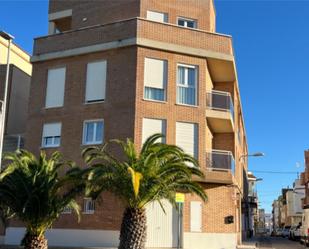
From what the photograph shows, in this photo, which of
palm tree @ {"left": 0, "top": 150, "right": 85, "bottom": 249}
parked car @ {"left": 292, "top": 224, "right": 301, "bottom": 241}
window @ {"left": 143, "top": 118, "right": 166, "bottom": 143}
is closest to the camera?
palm tree @ {"left": 0, "top": 150, "right": 85, "bottom": 249}

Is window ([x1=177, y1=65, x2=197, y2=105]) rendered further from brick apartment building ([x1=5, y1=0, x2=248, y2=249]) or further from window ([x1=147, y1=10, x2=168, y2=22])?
window ([x1=147, y1=10, x2=168, y2=22])

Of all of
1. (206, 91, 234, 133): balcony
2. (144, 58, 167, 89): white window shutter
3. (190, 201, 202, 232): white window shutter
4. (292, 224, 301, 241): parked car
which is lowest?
(292, 224, 301, 241): parked car

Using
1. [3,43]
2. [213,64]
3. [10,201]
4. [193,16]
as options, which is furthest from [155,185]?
[3,43]

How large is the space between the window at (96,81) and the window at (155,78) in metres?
2.46

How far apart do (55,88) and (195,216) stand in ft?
35.1

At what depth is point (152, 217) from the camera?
80.7ft

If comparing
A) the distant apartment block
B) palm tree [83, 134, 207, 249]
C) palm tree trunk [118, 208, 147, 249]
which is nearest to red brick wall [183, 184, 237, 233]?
palm tree [83, 134, 207, 249]

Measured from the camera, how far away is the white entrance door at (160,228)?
24.4 meters

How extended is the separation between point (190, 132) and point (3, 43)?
Answer: 16.3 m

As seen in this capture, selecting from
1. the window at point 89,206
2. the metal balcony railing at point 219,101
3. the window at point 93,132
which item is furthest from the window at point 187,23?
the window at point 89,206

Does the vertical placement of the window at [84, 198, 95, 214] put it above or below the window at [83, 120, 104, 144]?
below

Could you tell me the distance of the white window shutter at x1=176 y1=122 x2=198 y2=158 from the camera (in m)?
25.6

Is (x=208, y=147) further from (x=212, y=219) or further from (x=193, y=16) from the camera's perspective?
(x=193, y=16)

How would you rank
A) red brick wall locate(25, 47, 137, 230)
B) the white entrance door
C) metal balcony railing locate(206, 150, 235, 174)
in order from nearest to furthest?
1. the white entrance door
2. red brick wall locate(25, 47, 137, 230)
3. metal balcony railing locate(206, 150, 235, 174)
